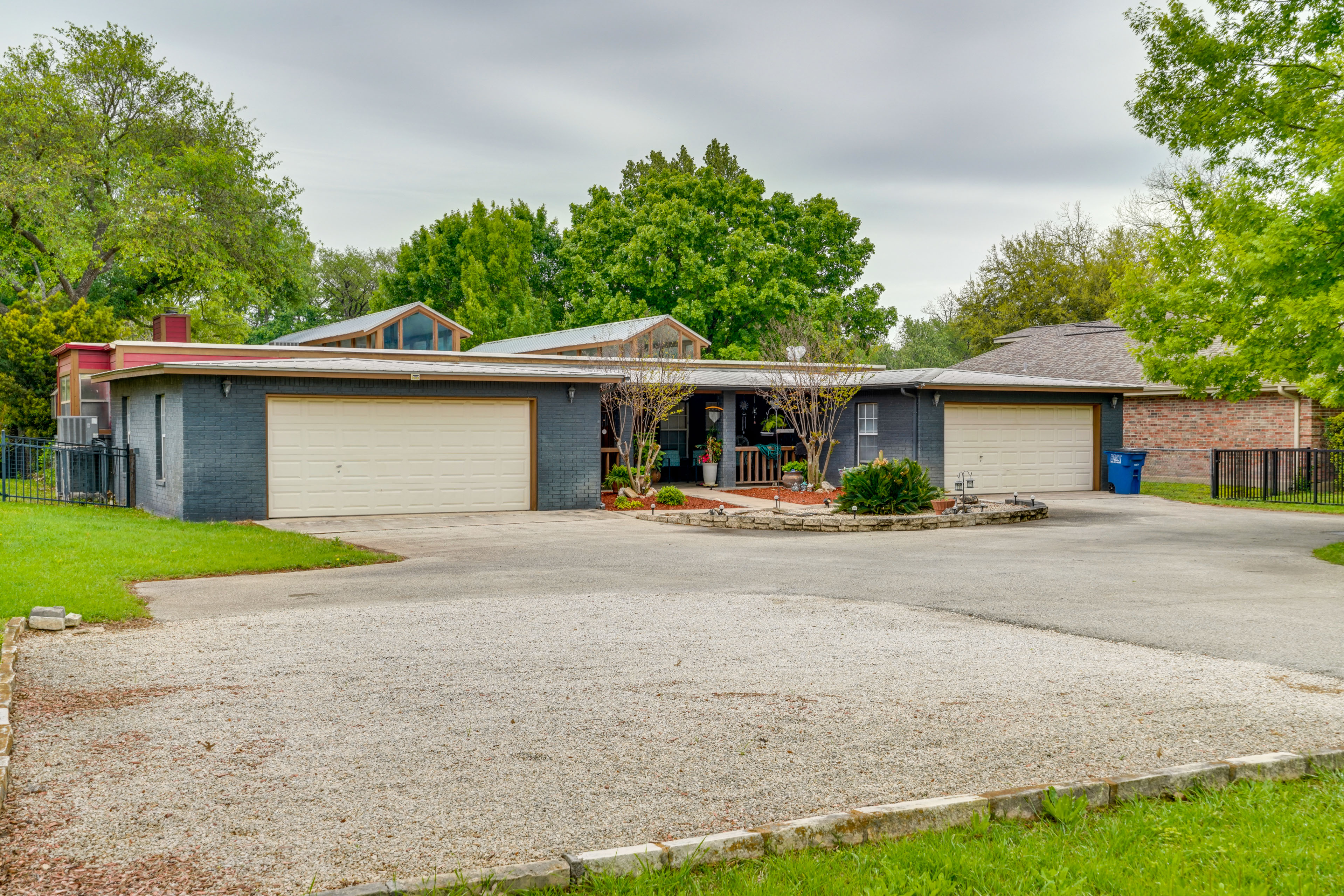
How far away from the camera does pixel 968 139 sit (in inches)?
1005

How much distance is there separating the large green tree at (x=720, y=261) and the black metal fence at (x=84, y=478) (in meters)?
21.9

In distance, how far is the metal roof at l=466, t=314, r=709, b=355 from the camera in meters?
28.5

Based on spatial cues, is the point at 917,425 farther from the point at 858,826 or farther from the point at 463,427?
the point at 858,826

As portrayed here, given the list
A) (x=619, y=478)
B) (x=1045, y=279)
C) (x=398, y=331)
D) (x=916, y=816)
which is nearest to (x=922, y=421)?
(x=619, y=478)

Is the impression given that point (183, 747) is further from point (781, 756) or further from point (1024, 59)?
point (1024, 59)

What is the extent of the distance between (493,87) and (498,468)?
9298 millimetres

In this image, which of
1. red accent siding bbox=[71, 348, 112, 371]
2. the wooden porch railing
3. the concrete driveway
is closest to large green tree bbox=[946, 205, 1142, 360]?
the wooden porch railing

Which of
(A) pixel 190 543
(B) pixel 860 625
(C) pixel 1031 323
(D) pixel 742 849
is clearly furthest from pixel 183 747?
(C) pixel 1031 323

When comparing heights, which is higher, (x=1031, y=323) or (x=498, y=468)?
(x=1031, y=323)

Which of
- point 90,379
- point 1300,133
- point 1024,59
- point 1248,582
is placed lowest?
point 1248,582

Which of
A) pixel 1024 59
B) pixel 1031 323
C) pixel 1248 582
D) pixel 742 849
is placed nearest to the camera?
pixel 742 849

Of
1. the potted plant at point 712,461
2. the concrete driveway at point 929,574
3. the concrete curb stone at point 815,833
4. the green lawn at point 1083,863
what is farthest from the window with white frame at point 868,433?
the concrete curb stone at point 815,833

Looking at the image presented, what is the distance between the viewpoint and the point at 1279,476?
23219mm

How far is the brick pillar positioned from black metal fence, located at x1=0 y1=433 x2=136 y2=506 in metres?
12.2
